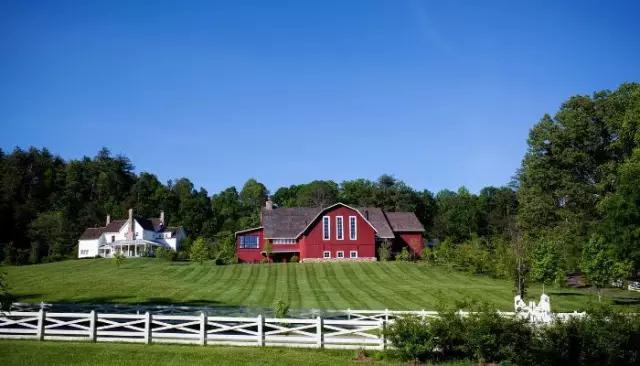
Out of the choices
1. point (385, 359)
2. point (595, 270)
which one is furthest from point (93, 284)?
point (595, 270)

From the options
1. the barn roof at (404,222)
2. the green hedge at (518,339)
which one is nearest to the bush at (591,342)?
the green hedge at (518,339)

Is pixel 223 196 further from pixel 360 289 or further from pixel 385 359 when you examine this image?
pixel 385 359

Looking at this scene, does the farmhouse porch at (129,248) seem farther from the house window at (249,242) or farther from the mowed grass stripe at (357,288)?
the mowed grass stripe at (357,288)

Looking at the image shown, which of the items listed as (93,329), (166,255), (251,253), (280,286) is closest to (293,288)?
(280,286)

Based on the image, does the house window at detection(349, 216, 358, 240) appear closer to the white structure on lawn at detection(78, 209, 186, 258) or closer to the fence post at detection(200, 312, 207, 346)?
the white structure on lawn at detection(78, 209, 186, 258)

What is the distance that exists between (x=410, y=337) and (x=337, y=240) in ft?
143

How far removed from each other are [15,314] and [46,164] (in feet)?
338

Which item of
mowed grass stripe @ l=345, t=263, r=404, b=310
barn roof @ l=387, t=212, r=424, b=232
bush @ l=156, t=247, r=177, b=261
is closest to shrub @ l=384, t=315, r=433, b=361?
mowed grass stripe @ l=345, t=263, r=404, b=310

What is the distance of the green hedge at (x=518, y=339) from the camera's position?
15930 mm

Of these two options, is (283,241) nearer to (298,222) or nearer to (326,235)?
(298,222)

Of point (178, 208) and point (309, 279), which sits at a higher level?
point (178, 208)

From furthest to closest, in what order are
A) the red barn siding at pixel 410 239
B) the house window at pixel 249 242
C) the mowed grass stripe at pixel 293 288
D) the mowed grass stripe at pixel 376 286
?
the red barn siding at pixel 410 239
the house window at pixel 249 242
the mowed grass stripe at pixel 293 288
the mowed grass stripe at pixel 376 286

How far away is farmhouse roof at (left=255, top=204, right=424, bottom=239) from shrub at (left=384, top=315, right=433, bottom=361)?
4327cm

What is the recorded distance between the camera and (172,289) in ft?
132
